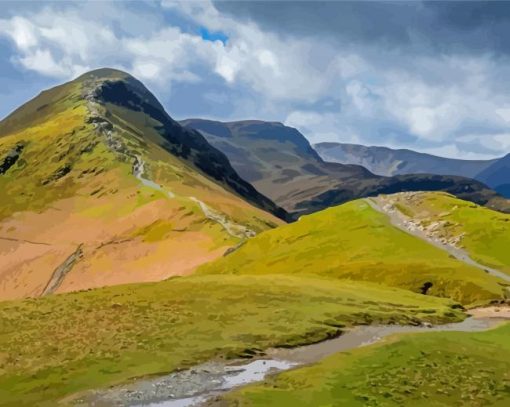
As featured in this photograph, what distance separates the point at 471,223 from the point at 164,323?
309 feet

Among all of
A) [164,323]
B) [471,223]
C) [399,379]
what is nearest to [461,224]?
[471,223]

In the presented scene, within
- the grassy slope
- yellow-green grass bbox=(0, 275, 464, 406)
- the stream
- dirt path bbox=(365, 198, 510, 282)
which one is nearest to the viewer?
→ the stream

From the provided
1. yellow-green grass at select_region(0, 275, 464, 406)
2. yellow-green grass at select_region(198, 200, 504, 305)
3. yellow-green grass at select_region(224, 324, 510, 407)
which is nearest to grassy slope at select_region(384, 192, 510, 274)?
yellow-green grass at select_region(198, 200, 504, 305)

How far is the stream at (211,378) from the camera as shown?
4103 cm

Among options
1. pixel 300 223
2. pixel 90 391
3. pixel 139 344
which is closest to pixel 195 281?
pixel 139 344

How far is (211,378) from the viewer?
4631 centimetres

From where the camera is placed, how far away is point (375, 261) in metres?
118

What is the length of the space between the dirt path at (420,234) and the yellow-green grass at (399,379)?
56653 millimetres

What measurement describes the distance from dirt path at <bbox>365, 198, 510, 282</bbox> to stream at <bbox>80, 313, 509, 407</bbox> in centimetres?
5543

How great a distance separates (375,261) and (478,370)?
68881mm

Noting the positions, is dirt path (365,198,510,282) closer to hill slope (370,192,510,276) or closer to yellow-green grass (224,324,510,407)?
hill slope (370,192,510,276)

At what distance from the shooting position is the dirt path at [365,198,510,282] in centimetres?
11157

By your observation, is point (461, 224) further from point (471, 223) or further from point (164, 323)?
point (164, 323)

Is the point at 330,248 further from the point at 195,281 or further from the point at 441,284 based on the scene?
the point at 195,281
